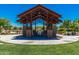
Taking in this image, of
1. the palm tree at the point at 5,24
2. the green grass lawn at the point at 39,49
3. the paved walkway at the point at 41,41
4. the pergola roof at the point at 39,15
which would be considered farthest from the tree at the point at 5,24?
the green grass lawn at the point at 39,49

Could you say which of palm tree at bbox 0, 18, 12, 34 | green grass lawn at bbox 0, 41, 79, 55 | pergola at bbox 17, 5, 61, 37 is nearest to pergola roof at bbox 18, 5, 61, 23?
pergola at bbox 17, 5, 61, 37

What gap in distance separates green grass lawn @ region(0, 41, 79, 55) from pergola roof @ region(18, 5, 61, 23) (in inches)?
31.2

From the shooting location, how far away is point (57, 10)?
11.7 m

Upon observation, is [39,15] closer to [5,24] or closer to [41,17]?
[41,17]

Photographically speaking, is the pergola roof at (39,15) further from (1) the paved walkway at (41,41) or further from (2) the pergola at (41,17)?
(1) the paved walkway at (41,41)

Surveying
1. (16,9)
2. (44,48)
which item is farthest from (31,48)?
(16,9)

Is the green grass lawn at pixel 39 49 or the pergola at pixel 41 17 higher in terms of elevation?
the pergola at pixel 41 17

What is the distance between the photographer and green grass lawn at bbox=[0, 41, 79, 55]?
11.6 metres

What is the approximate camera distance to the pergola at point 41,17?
38.4 feet

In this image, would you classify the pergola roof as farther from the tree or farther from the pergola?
the tree

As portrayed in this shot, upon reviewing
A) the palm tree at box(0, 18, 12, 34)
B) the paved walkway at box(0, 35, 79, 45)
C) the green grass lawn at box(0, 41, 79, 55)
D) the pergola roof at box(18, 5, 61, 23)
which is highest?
the pergola roof at box(18, 5, 61, 23)
